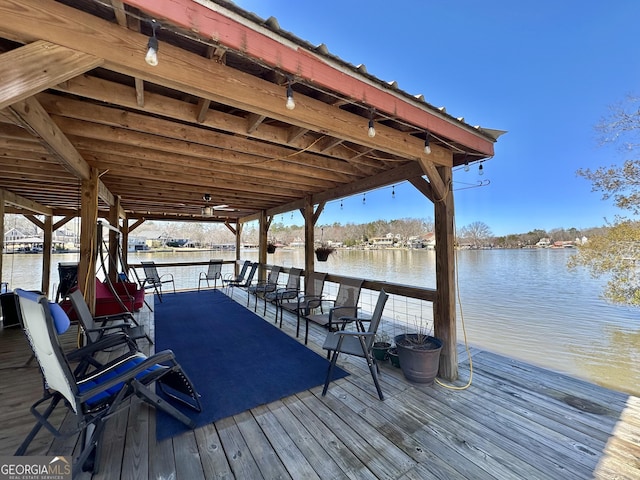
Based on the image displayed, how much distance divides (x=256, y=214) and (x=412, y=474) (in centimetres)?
774

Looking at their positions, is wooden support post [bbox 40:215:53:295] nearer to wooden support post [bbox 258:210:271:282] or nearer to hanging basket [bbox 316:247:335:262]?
wooden support post [bbox 258:210:271:282]

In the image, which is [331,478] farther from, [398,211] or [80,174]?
[398,211]

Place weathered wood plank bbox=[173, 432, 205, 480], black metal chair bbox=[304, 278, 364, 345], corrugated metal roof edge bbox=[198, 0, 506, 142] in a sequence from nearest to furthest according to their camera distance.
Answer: corrugated metal roof edge bbox=[198, 0, 506, 142]
weathered wood plank bbox=[173, 432, 205, 480]
black metal chair bbox=[304, 278, 364, 345]

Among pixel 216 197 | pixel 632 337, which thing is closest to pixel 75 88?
pixel 216 197

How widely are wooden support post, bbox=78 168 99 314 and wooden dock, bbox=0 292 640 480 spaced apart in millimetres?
1222

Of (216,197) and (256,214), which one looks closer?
(216,197)

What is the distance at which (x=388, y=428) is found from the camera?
1.97 m

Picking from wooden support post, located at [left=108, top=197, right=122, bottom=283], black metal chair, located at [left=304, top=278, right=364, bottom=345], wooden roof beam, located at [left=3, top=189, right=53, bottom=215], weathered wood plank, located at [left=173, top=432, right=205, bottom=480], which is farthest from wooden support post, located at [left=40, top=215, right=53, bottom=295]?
weathered wood plank, located at [left=173, top=432, right=205, bottom=480]

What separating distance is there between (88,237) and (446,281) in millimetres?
4478

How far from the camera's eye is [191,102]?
2229mm

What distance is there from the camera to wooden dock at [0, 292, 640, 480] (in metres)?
1.60

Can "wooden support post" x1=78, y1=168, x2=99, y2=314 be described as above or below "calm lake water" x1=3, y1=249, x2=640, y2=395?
above

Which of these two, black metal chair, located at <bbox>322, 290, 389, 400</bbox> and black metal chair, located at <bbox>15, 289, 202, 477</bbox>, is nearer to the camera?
black metal chair, located at <bbox>15, 289, 202, 477</bbox>

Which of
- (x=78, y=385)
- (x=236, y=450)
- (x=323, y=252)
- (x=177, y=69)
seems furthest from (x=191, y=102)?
(x=323, y=252)
